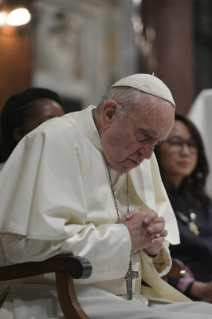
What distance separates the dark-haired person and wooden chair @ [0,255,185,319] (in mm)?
1167

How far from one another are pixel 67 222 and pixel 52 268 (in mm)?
253

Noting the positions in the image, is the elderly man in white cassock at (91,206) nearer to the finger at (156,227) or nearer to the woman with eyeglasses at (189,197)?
the finger at (156,227)

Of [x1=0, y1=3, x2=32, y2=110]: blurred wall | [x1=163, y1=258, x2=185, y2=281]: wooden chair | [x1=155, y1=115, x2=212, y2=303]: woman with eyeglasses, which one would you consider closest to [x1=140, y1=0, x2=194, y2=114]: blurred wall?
[x1=0, y1=3, x2=32, y2=110]: blurred wall

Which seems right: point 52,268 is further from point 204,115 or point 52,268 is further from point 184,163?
point 204,115

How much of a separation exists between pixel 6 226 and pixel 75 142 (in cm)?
57

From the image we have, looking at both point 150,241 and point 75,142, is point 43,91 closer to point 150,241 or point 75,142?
point 75,142

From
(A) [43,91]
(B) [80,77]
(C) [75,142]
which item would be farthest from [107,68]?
(C) [75,142]

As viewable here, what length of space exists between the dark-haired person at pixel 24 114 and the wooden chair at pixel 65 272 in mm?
1167

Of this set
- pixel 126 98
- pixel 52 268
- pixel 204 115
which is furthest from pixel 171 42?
pixel 52 268

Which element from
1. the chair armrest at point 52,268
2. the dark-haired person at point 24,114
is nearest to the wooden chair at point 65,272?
the chair armrest at point 52,268

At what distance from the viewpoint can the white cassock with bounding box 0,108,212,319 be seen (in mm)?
2566

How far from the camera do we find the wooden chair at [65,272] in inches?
95.0

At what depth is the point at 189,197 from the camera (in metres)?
4.56

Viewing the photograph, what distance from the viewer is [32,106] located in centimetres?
368
